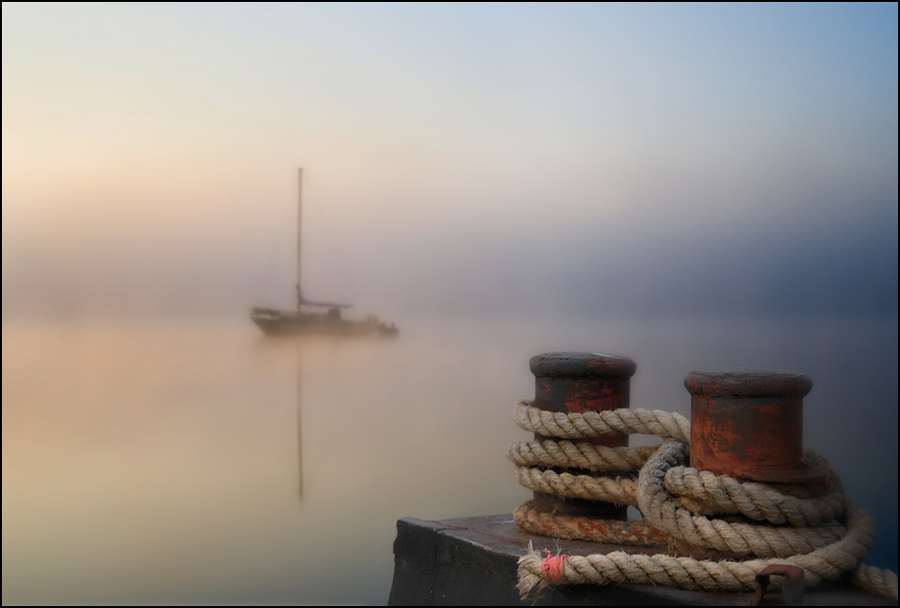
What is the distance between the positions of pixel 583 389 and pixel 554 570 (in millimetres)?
621

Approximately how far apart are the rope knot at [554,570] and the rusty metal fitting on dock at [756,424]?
0.41 metres

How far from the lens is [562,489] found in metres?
2.14

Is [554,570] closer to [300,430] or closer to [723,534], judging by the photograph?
[723,534]

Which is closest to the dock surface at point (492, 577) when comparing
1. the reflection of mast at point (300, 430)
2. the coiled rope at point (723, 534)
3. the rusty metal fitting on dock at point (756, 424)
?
the coiled rope at point (723, 534)

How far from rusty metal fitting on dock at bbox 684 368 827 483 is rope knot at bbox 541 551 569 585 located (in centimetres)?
41

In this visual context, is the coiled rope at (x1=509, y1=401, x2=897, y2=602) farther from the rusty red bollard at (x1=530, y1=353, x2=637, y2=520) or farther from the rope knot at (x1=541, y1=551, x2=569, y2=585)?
the rusty red bollard at (x1=530, y1=353, x2=637, y2=520)

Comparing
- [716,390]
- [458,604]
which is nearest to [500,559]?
[458,604]

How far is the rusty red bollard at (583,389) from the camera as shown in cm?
213

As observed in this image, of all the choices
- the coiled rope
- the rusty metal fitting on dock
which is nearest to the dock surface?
the coiled rope

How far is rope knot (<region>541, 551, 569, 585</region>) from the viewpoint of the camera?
64.5 inches

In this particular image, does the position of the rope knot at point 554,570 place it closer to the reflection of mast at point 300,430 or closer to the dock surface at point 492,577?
the dock surface at point 492,577

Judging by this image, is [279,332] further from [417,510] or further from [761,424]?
[761,424]

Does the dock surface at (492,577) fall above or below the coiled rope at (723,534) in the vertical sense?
below

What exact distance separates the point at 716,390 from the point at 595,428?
45cm
